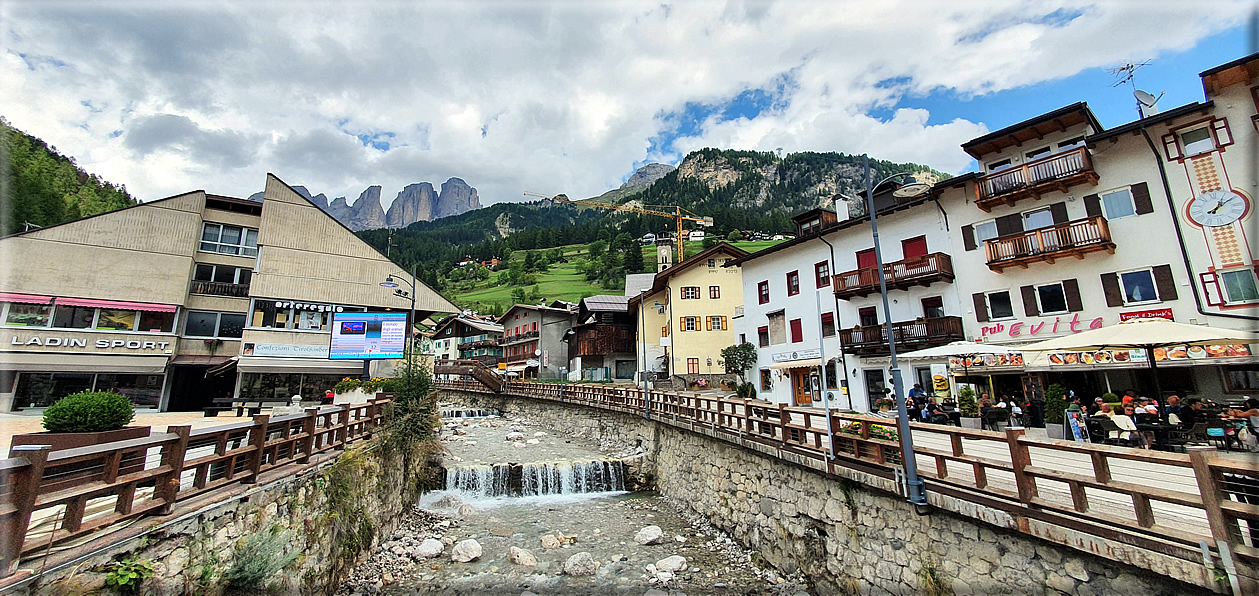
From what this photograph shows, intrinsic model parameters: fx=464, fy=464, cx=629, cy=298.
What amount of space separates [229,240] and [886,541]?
1425 inches

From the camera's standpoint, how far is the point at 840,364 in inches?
1042

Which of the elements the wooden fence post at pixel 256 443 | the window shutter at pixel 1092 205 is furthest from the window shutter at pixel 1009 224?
the wooden fence post at pixel 256 443

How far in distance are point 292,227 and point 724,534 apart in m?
30.5

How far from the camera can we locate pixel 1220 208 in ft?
51.9

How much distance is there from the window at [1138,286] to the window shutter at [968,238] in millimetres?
5043

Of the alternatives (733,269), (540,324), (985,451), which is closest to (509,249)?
(540,324)

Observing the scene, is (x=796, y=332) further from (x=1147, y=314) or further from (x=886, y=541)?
(x=886, y=541)

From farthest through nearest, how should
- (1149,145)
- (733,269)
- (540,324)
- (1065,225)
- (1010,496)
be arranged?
(540,324) < (733,269) < (1065,225) < (1149,145) < (1010,496)

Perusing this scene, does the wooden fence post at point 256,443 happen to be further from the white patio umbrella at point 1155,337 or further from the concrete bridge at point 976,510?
the white patio umbrella at point 1155,337

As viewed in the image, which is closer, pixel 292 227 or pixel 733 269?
pixel 292 227

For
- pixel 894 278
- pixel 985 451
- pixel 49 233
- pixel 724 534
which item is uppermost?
pixel 49 233

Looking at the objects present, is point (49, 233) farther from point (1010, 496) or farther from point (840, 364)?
point (840, 364)

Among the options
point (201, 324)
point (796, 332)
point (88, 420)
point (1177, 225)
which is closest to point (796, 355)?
point (796, 332)

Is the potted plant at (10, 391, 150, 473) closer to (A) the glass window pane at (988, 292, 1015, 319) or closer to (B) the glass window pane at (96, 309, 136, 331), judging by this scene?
(B) the glass window pane at (96, 309, 136, 331)
